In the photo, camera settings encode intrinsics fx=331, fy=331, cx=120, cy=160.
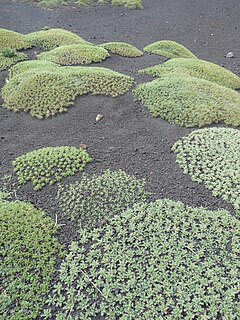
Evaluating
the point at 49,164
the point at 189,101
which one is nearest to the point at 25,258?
the point at 49,164

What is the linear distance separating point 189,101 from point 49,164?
9.07 ft

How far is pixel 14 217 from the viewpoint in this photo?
12.4ft

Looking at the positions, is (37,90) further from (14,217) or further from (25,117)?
(14,217)

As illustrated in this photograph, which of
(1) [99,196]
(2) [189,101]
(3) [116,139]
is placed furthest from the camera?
A: (2) [189,101]

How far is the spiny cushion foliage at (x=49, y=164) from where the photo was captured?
4441 mm

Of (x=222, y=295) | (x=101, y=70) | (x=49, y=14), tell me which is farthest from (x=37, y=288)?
(x=49, y=14)

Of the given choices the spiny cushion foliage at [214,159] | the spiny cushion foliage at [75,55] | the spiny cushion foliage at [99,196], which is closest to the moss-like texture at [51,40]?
the spiny cushion foliage at [75,55]

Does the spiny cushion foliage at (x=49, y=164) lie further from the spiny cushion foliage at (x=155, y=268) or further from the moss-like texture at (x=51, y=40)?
the moss-like texture at (x=51, y=40)

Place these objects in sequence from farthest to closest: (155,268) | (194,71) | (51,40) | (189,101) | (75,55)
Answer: (51,40)
(75,55)
(194,71)
(189,101)
(155,268)

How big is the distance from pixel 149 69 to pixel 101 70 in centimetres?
125

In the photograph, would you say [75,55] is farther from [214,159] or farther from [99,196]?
[99,196]

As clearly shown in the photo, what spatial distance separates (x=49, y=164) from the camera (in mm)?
4637

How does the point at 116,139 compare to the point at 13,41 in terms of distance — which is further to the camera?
the point at 13,41

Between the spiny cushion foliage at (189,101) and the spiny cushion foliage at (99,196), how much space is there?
177cm
